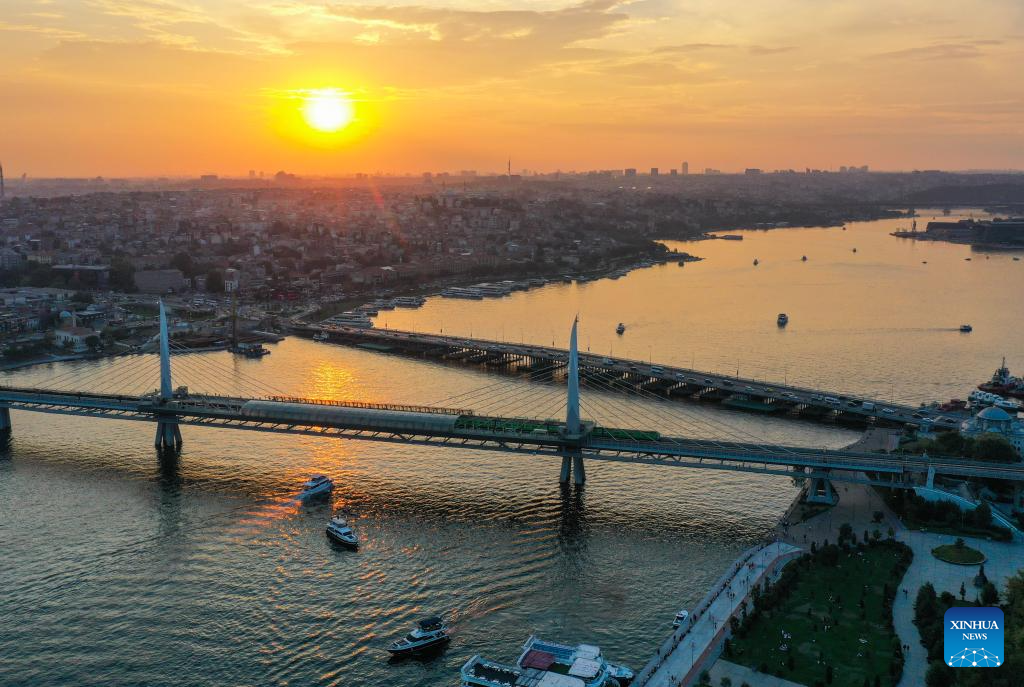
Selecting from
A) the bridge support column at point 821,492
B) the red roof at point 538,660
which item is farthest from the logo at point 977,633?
the bridge support column at point 821,492

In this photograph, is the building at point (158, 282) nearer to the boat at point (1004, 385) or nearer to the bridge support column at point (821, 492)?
the boat at point (1004, 385)

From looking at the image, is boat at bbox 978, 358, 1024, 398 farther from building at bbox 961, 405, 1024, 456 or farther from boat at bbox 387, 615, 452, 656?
boat at bbox 387, 615, 452, 656

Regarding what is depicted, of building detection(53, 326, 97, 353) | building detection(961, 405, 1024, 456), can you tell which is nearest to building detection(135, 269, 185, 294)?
building detection(53, 326, 97, 353)

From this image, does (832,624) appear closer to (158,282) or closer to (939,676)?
(939,676)

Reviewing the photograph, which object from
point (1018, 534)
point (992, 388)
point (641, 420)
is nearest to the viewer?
point (1018, 534)

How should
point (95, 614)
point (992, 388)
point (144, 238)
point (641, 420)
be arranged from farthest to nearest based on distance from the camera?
point (144, 238)
point (992, 388)
point (641, 420)
point (95, 614)

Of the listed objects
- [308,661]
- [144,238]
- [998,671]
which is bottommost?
[308,661]

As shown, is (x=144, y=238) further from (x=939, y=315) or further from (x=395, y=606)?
(x=395, y=606)

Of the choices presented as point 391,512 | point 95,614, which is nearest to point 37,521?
point 95,614
